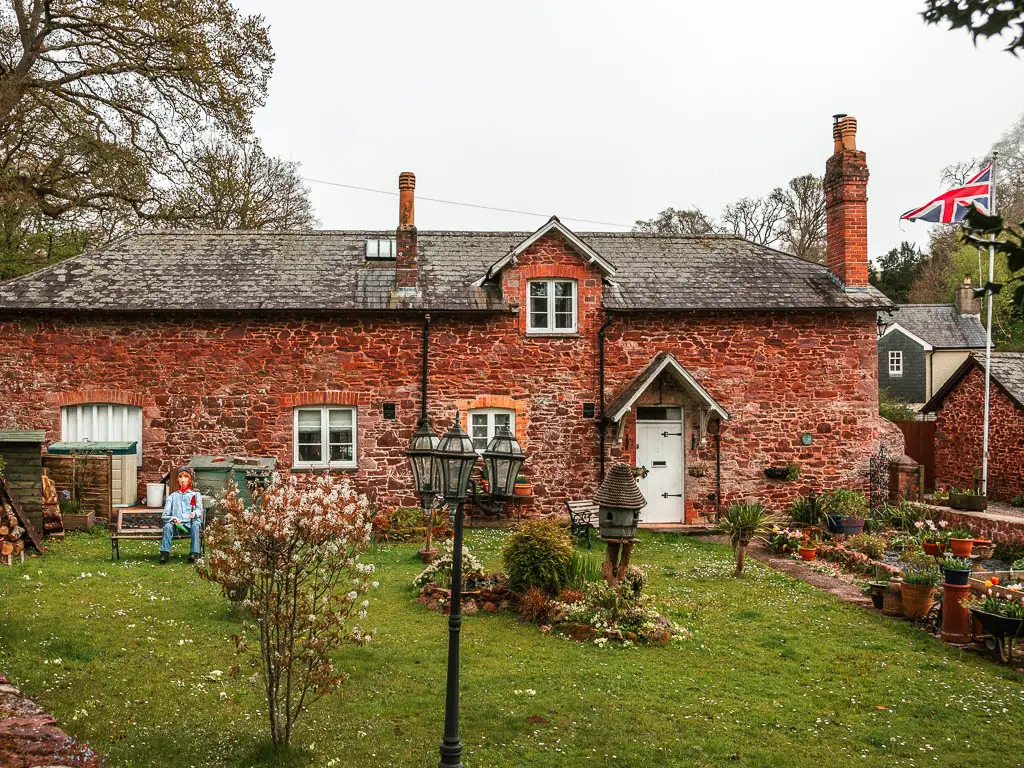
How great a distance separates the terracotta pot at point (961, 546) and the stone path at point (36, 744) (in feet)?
45.4

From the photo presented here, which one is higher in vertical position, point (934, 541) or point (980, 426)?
point (980, 426)

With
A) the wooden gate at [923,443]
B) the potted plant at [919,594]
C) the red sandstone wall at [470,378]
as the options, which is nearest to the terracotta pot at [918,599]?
the potted plant at [919,594]

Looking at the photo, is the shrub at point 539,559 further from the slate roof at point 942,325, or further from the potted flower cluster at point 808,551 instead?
the slate roof at point 942,325

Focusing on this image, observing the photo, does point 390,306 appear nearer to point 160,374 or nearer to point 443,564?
point 160,374

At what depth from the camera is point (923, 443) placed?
24.9 metres

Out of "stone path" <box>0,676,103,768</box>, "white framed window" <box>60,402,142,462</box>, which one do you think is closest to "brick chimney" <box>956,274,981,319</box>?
"white framed window" <box>60,402,142,462</box>

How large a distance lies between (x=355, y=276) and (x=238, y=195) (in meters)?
13.9

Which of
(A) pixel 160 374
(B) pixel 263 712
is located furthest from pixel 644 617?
(A) pixel 160 374

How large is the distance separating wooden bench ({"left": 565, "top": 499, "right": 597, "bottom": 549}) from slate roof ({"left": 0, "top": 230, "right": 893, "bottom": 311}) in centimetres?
452

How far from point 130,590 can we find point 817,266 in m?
16.2

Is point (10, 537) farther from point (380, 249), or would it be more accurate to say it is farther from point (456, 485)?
point (380, 249)

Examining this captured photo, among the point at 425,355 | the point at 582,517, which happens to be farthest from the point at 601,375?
the point at 425,355

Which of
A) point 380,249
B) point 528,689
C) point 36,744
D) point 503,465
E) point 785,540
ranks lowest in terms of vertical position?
point 528,689

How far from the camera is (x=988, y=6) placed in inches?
170
